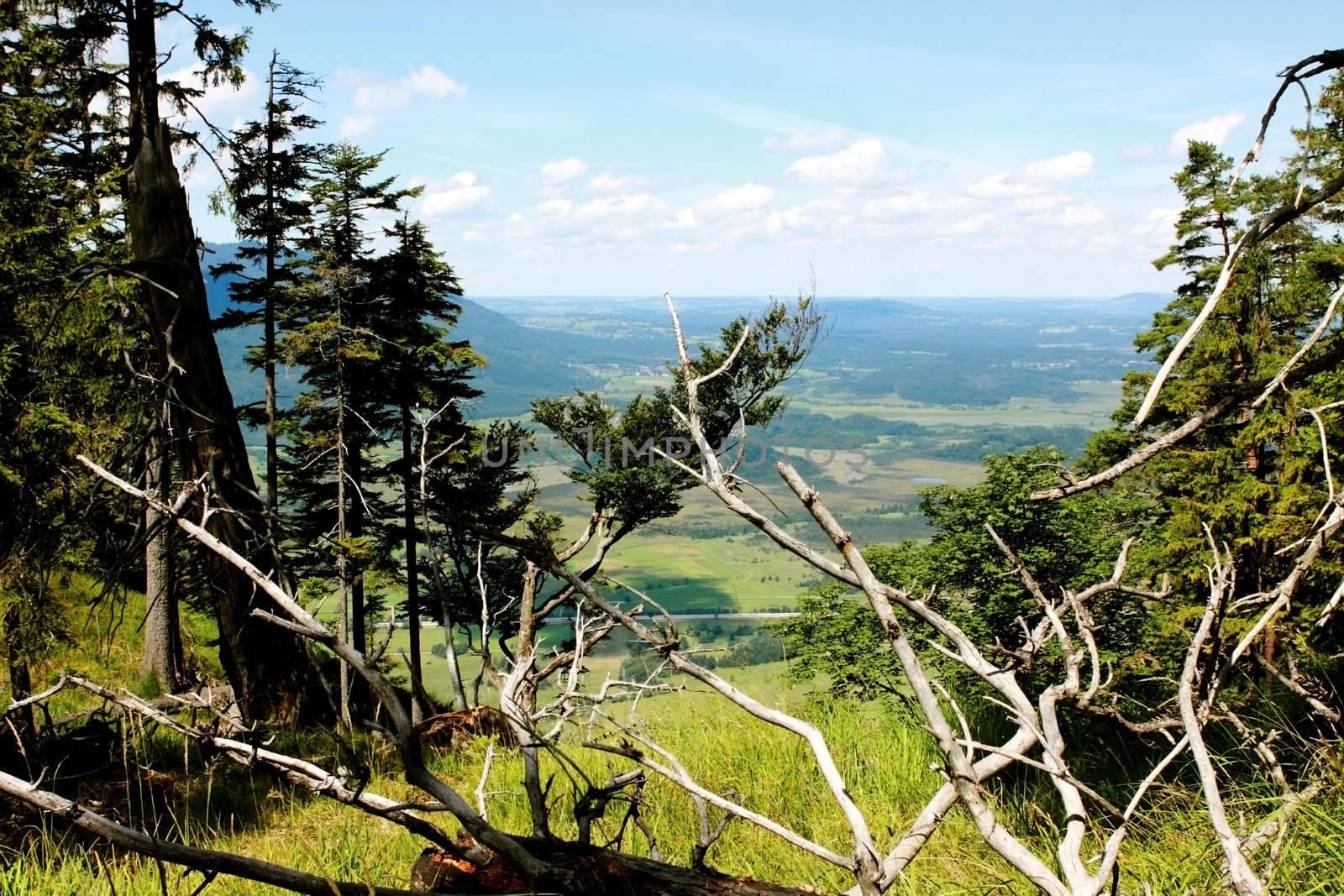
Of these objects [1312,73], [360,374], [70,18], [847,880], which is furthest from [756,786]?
[360,374]

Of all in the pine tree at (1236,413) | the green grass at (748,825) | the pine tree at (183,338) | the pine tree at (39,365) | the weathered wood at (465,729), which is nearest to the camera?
the green grass at (748,825)

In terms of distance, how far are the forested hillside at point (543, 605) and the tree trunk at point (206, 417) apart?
39 millimetres

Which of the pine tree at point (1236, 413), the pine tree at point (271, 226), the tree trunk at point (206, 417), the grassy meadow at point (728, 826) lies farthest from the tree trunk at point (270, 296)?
the pine tree at point (1236, 413)

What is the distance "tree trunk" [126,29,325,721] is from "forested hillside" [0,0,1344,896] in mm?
39

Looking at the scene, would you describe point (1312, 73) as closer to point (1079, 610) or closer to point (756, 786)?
point (1079, 610)

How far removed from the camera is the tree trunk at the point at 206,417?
5.23 meters

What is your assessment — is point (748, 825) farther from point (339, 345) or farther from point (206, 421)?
point (339, 345)

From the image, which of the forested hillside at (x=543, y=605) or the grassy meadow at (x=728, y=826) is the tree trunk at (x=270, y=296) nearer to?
the forested hillside at (x=543, y=605)

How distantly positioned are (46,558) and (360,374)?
1295cm

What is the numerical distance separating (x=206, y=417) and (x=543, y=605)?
6.65 ft

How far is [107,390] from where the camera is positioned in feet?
30.2

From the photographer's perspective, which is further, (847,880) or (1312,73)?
(847,880)

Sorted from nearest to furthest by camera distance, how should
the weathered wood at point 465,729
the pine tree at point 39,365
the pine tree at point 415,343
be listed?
the weathered wood at point 465,729 → the pine tree at point 39,365 → the pine tree at point 415,343

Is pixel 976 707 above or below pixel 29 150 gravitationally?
below
